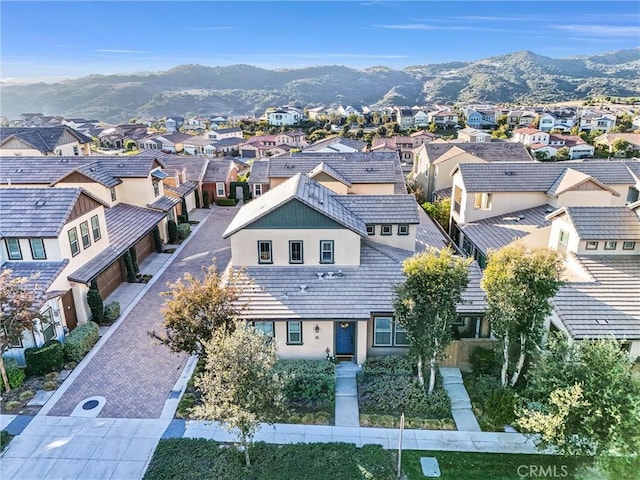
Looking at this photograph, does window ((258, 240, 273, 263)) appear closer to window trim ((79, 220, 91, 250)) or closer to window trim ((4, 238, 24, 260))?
window trim ((79, 220, 91, 250))

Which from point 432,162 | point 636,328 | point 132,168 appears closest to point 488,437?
point 636,328

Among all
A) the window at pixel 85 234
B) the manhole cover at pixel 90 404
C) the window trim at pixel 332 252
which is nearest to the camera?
the manhole cover at pixel 90 404

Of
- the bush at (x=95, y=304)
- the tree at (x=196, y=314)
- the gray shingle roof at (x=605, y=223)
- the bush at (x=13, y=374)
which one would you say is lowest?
the bush at (x=13, y=374)

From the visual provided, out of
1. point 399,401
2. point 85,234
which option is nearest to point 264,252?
point 399,401

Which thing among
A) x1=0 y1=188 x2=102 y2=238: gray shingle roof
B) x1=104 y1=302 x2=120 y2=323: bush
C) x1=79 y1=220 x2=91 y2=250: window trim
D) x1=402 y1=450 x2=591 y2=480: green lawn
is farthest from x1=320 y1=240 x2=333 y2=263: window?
x1=79 y1=220 x2=91 y2=250: window trim

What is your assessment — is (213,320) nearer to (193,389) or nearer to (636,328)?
(193,389)

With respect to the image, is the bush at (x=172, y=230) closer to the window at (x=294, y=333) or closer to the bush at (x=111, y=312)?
the bush at (x=111, y=312)

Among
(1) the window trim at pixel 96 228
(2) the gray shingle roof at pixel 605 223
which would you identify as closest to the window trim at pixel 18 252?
(1) the window trim at pixel 96 228
